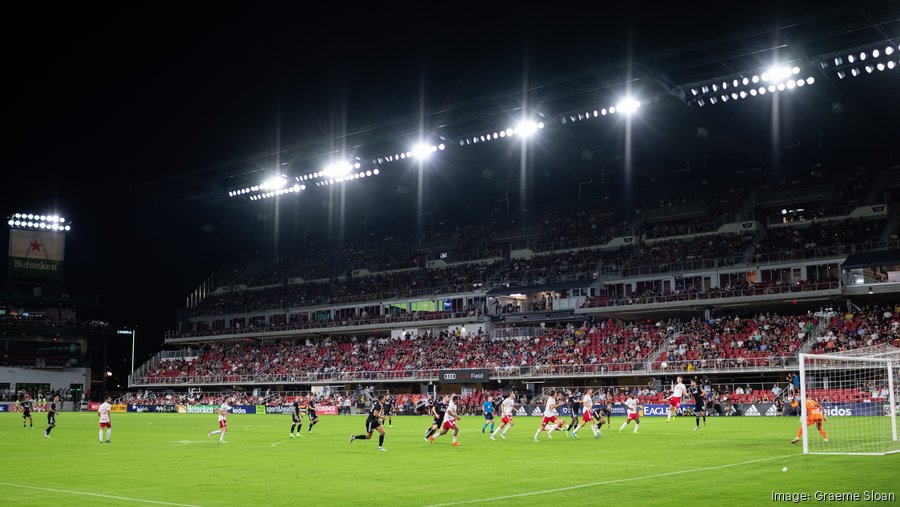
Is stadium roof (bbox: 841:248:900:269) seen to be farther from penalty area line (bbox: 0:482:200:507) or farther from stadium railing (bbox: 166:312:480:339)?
penalty area line (bbox: 0:482:200:507)

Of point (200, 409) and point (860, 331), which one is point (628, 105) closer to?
point (860, 331)

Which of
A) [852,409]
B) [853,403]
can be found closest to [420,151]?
[853,403]

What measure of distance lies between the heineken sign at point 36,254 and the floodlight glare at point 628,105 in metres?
67.0

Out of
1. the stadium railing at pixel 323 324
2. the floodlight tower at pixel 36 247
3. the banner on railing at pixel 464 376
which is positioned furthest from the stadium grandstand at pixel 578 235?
the floodlight tower at pixel 36 247

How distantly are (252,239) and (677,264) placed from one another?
5610 cm

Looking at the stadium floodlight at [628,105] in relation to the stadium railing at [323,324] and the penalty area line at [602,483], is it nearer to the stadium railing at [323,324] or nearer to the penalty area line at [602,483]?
the stadium railing at [323,324]

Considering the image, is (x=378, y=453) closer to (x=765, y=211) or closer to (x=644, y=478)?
(x=644, y=478)

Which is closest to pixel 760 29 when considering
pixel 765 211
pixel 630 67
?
pixel 630 67

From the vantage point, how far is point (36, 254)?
314ft

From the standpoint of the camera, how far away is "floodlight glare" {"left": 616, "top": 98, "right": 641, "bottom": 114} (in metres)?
59.1

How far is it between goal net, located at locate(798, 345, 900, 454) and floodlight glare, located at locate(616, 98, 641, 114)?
66.9 ft

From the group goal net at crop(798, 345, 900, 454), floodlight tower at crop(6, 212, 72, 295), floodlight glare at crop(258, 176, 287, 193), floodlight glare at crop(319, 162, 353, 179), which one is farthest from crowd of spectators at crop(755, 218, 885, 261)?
floodlight tower at crop(6, 212, 72, 295)

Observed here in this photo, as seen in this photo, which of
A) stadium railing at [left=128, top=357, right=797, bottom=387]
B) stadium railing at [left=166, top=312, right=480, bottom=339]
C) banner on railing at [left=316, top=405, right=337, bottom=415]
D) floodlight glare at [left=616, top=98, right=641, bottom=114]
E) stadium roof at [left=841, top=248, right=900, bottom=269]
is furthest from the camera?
stadium railing at [left=166, top=312, right=480, bottom=339]

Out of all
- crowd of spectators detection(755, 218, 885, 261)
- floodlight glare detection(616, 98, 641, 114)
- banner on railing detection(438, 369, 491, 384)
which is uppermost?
floodlight glare detection(616, 98, 641, 114)
